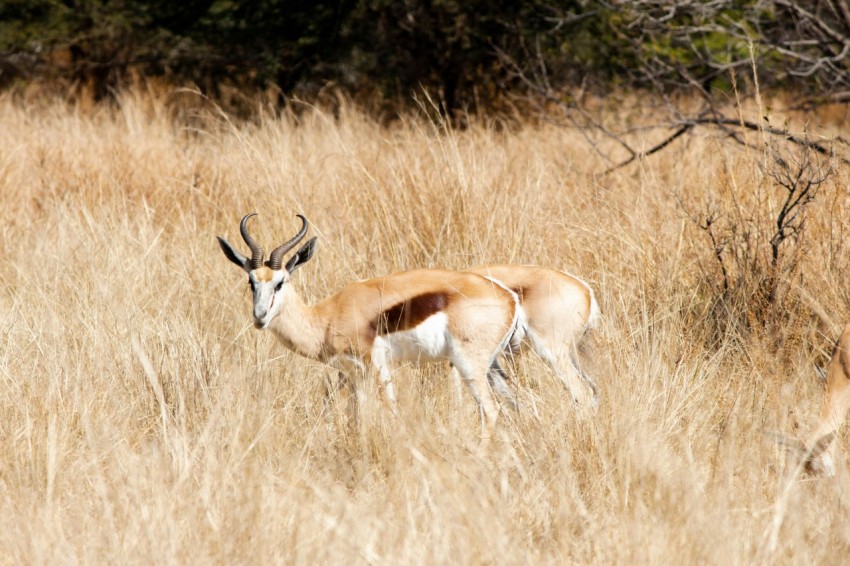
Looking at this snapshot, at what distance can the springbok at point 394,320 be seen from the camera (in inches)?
169

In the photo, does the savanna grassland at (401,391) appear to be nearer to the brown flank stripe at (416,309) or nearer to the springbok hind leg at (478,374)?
the springbok hind leg at (478,374)

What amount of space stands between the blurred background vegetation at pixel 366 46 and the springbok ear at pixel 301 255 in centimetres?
698

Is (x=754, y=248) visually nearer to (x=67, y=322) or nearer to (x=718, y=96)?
(x=67, y=322)

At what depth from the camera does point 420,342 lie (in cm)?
436

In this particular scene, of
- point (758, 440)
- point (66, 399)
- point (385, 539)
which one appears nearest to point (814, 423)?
point (758, 440)

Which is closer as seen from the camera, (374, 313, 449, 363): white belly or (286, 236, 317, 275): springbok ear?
(374, 313, 449, 363): white belly

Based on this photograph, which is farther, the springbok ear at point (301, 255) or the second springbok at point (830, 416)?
the springbok ear at point (301, 255)

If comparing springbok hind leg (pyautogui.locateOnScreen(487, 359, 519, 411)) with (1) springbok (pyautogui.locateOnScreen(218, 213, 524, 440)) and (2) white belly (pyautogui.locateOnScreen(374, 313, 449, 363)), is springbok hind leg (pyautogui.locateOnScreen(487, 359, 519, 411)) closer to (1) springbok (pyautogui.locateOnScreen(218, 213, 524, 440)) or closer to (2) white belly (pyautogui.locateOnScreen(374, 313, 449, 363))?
(1) springbok (pyautogui.locateOnScreen(218, 213, 524, 440))

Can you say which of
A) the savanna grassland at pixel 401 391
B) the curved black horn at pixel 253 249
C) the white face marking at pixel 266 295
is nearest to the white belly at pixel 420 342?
the savanna grassland at pixel 401 391

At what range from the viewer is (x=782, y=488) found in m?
3.43

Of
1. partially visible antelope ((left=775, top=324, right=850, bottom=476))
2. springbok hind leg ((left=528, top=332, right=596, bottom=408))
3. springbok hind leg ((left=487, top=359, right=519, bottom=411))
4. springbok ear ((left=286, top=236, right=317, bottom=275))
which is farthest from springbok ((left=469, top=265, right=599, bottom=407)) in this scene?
partially visible antelope ((left=775, top=324, right=850, bottom=476))

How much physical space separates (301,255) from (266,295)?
37 centimetres

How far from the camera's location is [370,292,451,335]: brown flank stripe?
4.31 m

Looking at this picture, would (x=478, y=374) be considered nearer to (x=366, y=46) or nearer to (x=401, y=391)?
(x=401, y=391)
